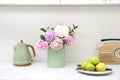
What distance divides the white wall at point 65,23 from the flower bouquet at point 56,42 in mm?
190

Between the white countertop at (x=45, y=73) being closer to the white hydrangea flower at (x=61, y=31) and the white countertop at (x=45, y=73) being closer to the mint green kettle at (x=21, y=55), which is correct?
the mint green kettle at (x=21, y=55)

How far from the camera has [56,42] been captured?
1.73 metres

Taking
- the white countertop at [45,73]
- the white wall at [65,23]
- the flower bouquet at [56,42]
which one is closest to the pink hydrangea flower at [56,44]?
the flower bouquet at [56,42]

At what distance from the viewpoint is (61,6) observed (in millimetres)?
2006

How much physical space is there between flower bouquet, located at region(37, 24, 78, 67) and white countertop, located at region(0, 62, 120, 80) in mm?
76

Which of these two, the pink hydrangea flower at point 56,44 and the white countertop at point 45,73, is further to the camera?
the pink hydrangea flower at point 56,44

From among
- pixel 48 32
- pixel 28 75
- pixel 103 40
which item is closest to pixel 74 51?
pixel 103 40

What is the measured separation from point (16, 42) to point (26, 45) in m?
0.20

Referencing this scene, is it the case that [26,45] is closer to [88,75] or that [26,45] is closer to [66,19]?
[66,19]

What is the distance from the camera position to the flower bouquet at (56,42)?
174 centimetres

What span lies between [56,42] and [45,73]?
24cm
